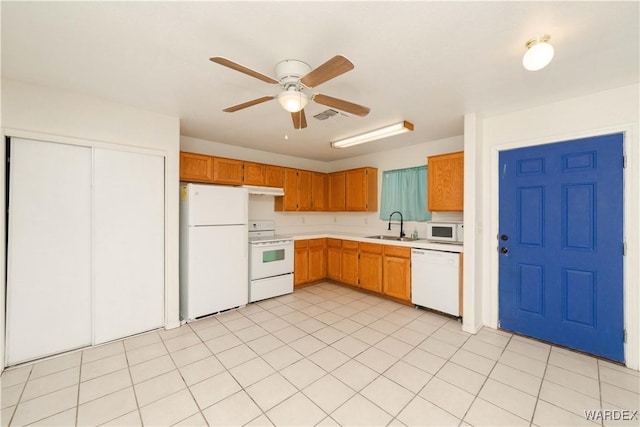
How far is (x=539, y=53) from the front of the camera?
1627mm

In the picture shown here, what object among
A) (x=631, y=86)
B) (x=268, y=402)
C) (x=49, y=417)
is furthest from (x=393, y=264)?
(x=49, y=417)

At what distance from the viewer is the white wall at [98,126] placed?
2285 millimetres

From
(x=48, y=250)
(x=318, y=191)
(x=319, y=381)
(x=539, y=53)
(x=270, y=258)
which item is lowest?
(x=319, y=381)

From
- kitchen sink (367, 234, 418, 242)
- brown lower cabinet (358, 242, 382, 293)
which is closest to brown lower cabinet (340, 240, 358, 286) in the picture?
brown lower cabinet (358, 242, 382, 293)

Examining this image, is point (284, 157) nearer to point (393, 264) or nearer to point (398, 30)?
point (393, 264)

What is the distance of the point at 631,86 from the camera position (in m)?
2.30

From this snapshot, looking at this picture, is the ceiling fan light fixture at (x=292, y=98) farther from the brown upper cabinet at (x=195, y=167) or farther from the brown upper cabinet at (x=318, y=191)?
the brown upper cabinet at (x=318, y=191)

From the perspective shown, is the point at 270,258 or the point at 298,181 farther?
the point at 298,181

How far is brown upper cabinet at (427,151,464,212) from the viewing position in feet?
11.5

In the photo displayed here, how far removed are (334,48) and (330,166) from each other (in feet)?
13.7

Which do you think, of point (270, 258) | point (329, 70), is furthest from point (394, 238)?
point (329, 70)

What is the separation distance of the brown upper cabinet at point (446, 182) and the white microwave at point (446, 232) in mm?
240

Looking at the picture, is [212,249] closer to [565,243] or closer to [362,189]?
[362,189]

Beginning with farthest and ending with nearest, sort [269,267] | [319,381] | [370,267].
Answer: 1. [370,267]
2. [269,267]
3. [319,381]
